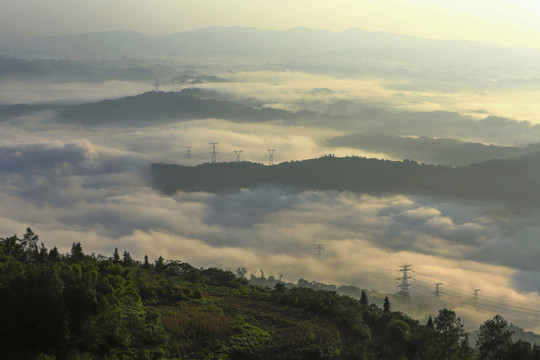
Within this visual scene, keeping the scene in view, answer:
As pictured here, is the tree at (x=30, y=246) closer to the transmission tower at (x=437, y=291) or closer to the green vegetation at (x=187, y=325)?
the green vegetation at (x=187, y=325)

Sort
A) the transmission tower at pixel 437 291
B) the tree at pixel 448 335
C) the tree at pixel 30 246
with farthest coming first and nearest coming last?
the transmission tower at pixel 437 291 → the tree at pixel 30 246 → the tree at pixel 448 335

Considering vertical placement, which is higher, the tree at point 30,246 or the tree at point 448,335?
the tree at point 30,246

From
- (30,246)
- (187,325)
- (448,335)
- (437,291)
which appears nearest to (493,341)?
(448,335)

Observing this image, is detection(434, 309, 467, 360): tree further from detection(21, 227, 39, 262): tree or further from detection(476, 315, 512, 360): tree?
detection(21, 227, 39, 262): tree

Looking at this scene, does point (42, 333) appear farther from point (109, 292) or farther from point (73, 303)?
point (109, 292)

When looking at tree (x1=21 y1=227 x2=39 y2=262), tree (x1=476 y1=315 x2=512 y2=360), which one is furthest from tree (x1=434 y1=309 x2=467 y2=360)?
tree (x1=21 y1=227 x2=39 y2=262)

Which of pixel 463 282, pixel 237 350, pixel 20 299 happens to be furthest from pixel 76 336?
pixel 463 282

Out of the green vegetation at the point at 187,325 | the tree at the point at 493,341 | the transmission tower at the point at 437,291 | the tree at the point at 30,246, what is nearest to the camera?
the green vegetation at the point at 187,325

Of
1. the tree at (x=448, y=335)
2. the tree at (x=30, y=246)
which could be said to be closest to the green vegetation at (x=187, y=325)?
the tree at (x=448, y=335)

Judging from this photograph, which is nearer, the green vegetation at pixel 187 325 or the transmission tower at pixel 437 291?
the green vegetation at pixel 187 325
